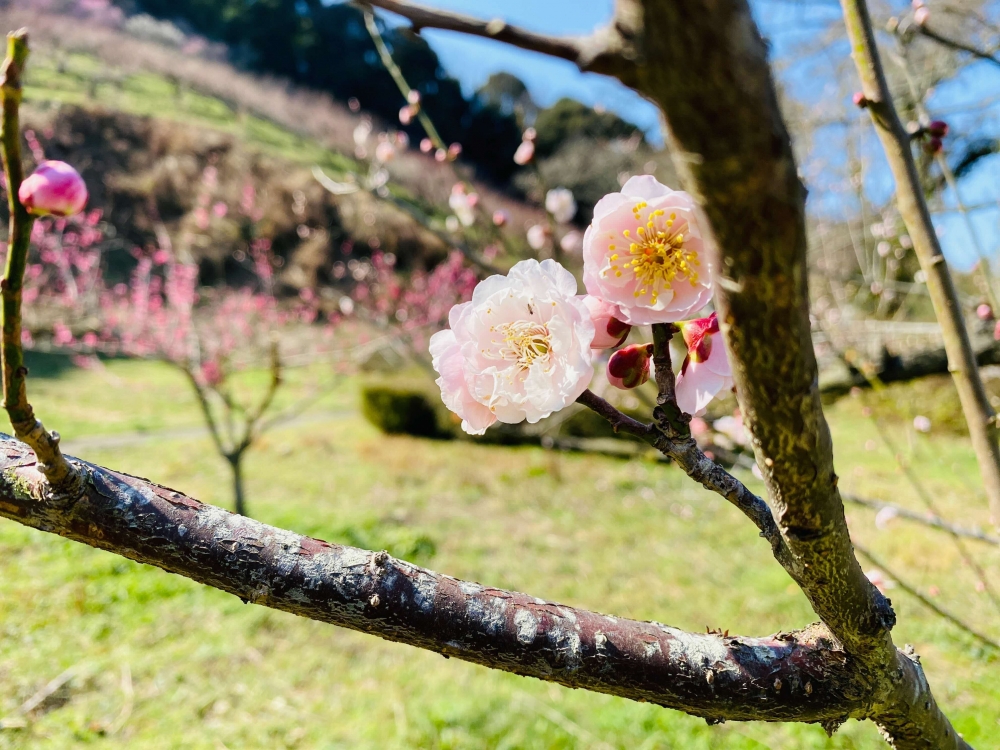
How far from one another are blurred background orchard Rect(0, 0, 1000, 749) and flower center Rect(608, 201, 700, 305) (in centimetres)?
24

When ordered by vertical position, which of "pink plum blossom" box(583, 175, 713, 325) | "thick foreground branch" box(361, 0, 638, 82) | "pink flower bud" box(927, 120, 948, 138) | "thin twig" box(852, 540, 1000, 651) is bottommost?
"thin twig" box(852, 540, 1000, 651)

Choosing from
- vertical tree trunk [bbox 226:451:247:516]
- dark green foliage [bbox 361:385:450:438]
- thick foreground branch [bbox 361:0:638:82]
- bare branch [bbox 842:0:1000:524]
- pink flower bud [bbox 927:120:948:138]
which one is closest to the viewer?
thick foreground branch [bbox 361:0:638:82]

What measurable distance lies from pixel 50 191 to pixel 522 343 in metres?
0.41

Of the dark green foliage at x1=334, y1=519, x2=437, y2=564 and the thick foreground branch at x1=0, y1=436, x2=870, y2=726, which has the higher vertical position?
the thick foreground branch at x1=0, y1=436, x2=870, y2=726

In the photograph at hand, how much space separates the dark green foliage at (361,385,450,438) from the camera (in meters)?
7.92

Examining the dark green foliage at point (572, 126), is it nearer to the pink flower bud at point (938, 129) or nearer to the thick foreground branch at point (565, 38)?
the pink flower bud at point (938, 129)

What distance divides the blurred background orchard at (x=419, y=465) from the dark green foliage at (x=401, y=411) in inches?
1.2

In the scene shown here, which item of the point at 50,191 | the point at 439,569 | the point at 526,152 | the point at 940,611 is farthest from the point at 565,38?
the point at 439,569

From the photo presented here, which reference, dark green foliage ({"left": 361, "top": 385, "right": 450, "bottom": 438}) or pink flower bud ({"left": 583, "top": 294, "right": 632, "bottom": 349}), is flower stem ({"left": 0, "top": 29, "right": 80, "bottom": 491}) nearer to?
pink flower bud ({"left": 583, "top": 294, "right": 632, "bottom": 349})

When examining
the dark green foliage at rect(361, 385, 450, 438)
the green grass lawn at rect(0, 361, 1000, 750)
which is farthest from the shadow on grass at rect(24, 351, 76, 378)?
the dark green foliage at rect(361, 385, 450, 438)

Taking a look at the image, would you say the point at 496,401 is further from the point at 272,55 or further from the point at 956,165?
the point at 272,55

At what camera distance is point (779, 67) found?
17.2 feet

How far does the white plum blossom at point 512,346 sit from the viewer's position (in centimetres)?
50

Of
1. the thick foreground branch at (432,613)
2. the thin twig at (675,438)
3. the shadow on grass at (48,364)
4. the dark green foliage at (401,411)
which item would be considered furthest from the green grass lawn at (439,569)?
the shadow on grass at (48,364)
